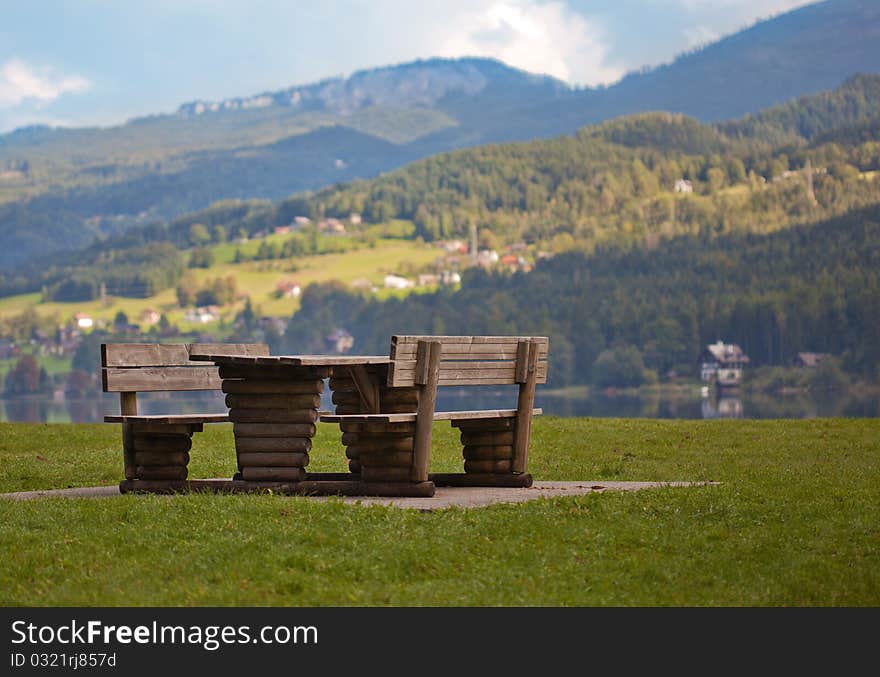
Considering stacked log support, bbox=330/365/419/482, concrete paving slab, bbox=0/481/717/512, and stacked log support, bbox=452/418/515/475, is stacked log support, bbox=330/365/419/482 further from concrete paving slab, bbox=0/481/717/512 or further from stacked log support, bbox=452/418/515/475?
stacked log support, bbox=452/418/515/475

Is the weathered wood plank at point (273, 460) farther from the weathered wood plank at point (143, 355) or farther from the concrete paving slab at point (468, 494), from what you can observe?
the weathered wood plank at point (143, 355)

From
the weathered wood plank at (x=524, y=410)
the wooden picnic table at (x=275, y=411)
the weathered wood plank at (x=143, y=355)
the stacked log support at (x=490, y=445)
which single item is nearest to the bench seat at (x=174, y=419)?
the wooden picnic table at (x=275, y=411)

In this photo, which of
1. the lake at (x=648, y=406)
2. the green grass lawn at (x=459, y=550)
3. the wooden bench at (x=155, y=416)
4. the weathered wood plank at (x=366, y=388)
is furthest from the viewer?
the lake at (x=648, y=406)

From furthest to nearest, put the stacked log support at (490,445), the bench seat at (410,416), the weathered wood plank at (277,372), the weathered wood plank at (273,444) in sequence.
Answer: the stacked log support at (490,445), the weathered wood plank at (273,444), the weathered wood plank at (277,372), the bench seat at (410,416)

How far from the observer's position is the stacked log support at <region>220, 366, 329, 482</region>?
12773 mm

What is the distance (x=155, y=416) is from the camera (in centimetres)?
1301

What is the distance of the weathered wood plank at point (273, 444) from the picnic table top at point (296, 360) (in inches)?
29.8

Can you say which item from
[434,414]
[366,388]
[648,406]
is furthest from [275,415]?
[648,406]

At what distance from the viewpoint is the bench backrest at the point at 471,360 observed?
1271 centimetres

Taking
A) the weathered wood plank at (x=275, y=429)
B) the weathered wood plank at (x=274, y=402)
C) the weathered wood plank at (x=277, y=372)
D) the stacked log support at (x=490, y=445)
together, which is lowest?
the stacked log support at (x=490, y=445)

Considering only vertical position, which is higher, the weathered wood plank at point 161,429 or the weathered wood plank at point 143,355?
the weathered wood plank at point 143,355
